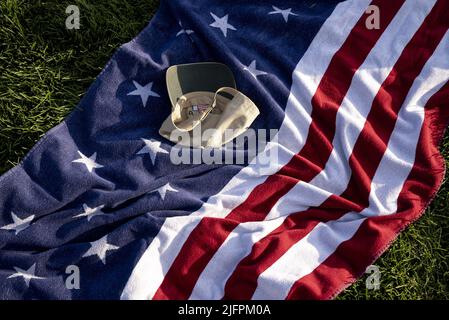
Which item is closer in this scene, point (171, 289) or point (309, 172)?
point (171, 289)

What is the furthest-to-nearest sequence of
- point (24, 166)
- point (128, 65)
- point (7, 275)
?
1. point (128, 65)
2. point (24, 166)
3. point (7, 275)

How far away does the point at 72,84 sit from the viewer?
8.84 ft

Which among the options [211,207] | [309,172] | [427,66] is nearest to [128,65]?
[211,207]

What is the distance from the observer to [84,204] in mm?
2363

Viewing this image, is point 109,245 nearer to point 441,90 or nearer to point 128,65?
point 128,65

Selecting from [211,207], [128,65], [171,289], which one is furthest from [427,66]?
[171,289]

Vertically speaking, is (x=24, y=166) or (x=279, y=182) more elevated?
(x=24, y=166)

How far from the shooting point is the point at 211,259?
233 cm

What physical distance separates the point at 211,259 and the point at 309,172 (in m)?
0.58

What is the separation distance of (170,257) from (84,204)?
43 centimetres

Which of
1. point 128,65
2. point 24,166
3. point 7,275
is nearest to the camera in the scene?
point 7,275

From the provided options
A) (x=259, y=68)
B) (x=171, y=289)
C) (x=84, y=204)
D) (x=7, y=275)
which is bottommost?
(x=171, y=289)

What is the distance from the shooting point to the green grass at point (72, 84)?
2.49 m

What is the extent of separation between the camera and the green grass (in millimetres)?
2488
